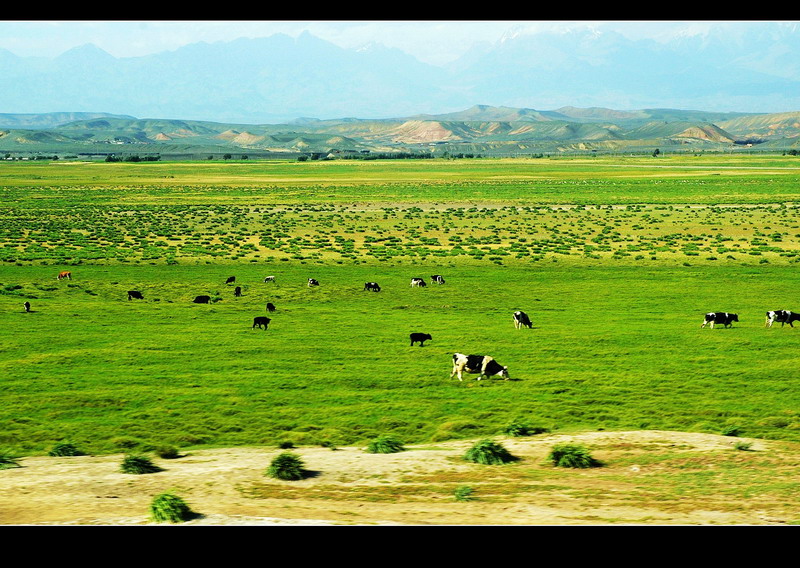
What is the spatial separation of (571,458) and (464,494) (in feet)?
10.2

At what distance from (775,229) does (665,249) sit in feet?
62.0

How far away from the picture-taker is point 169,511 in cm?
865

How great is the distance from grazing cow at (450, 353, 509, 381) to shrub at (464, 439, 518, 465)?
8.82 metres

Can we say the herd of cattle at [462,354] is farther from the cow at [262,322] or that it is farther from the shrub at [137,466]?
the shrub at [137,466]

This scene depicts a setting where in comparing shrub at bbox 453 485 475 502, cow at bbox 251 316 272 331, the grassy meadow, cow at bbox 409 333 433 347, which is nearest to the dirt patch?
shrub at bbox 453 485 475 502

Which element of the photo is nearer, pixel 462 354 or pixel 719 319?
pixel 462 354

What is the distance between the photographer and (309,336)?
2909 cm

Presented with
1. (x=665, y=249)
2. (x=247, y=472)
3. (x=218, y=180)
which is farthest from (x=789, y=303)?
(x=218, y=180)

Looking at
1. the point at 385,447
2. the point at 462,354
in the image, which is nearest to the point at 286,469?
the point at 385,447

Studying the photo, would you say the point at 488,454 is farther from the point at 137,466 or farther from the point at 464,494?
the point at 137,466

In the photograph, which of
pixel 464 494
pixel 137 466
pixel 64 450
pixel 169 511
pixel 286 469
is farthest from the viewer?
pixel 64 450

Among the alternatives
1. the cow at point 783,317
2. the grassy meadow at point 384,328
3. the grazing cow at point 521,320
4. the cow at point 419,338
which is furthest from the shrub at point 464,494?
the cow at point 783,317

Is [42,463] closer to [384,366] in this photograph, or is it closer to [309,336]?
[384,366]

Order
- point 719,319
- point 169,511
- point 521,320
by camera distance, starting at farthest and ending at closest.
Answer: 1. point 521,320
2. point 719,319
3. point 169,511
